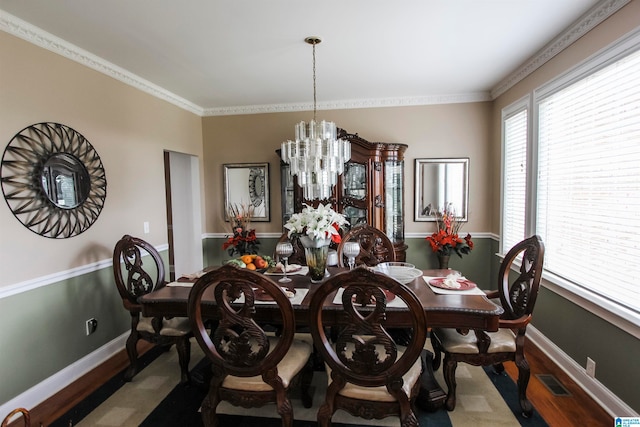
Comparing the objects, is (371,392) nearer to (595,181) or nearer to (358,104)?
(595,181)

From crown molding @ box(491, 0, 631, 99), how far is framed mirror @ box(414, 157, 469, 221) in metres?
0.99

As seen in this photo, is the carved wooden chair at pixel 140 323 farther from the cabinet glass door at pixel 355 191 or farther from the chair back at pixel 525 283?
the chair back at pixel 525 283

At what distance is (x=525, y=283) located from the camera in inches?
80.7

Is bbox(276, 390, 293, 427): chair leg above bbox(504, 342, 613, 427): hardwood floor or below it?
above

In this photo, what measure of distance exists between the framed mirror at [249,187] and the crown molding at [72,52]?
Result: 3.86 feet

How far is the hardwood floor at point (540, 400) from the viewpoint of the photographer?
6.44 ft

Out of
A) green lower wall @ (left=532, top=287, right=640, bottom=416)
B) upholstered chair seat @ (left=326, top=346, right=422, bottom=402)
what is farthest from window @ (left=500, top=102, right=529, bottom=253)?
upholstered chair seat @ (left=326, top=346, right=422, bottom=402)

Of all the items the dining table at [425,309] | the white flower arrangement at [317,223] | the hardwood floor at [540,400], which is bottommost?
the hardwood floor at [540,400]

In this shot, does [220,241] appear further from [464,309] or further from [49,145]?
[464,309]

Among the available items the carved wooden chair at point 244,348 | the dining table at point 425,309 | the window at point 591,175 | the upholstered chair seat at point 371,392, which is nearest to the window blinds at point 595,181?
the window at point 591,175

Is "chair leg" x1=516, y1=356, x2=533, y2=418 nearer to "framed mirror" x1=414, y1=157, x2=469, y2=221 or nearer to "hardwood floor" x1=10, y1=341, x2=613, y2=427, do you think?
"hardwood floor" x1=10, y1=341, x2=613, y2=427

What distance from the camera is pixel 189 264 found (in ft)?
14.8

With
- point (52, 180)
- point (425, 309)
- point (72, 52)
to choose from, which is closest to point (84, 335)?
point (52, 180)

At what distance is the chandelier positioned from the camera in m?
2.65
